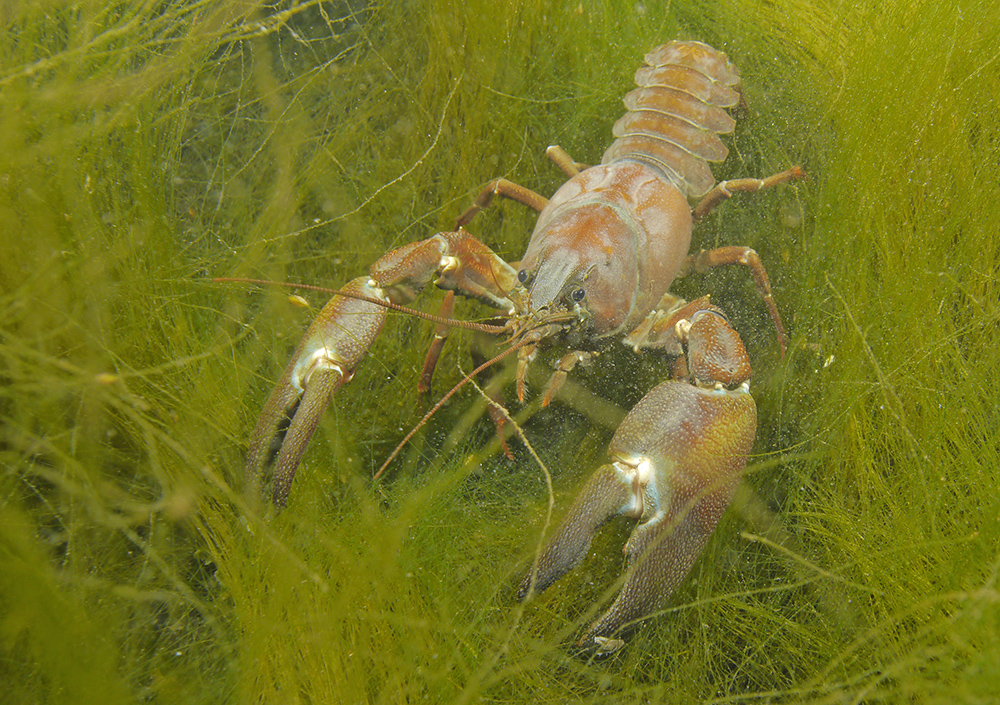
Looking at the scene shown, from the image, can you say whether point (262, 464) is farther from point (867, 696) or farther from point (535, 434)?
point (867, 696)

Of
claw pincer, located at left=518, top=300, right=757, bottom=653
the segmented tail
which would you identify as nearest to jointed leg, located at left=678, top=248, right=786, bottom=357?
the segmented tail

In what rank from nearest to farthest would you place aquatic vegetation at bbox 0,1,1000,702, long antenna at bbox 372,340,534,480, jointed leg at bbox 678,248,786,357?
long antenna at bbox 372,340,534,480 → aquatic vegetation at bbox 0,1,1000,702 → jointed leg at bbox 678,248,786,357

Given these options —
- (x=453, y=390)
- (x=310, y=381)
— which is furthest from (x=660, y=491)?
(x=310, y=381)

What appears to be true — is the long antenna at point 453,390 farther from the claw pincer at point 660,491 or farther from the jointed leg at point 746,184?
the jointed leg at point 746,184

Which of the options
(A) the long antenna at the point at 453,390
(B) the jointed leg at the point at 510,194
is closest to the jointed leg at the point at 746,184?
(B) the jointed leg at the point at 510,194

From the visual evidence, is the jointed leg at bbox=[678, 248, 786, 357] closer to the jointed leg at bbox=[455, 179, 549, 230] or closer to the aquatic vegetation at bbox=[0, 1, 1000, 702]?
the aquatic vegetation at bbox=[0, 1, 1000, 702]

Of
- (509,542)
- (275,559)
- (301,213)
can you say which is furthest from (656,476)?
(301,213)

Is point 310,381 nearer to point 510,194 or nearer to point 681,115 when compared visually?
point 510,194
